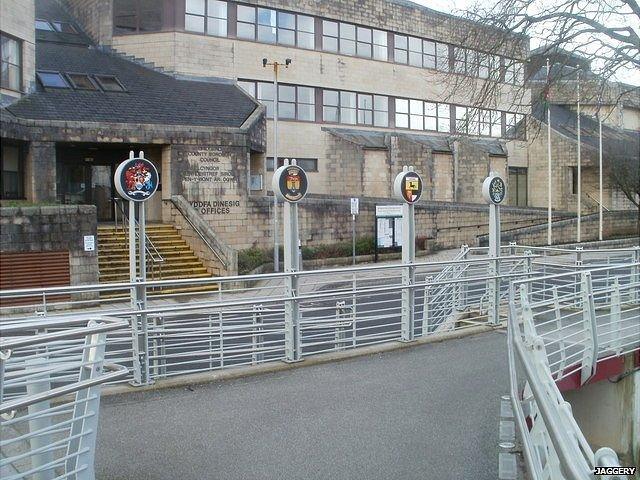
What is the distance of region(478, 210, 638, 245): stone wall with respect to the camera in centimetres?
3506

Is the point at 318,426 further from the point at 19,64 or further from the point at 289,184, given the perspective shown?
the point at 19,64

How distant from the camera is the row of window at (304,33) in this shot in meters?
32.1

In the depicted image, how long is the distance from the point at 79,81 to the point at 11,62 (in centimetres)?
395

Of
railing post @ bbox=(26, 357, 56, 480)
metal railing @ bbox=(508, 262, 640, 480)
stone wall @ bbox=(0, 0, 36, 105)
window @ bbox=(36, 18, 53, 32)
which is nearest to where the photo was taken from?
metal railing @ bbox=(508, 262, 640, 480)

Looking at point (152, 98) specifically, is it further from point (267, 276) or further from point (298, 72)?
point (267, 276)

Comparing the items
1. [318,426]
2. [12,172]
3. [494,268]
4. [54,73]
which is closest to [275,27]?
[54,73]

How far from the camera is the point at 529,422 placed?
7.05 metres

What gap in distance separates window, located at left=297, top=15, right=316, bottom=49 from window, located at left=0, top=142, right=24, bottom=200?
53.4 ft

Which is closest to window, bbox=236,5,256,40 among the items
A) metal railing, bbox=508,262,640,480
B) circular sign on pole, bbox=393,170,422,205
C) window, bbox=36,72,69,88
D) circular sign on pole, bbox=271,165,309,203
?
window, bbox=36,72,69,88

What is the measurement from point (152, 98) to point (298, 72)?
29.5 ft

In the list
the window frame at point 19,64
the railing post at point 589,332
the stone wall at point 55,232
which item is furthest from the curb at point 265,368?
the window frame at point 19,64

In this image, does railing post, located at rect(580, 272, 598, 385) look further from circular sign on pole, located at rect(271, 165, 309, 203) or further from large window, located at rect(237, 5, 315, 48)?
large window, located at rect(237, 5, 315, 48)

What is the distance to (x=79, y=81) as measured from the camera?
2798 cm

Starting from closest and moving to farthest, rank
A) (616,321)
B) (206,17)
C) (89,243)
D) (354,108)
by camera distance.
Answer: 1. (616,321)
2. (89,243)
3. (206,17)
4. (354,108)
